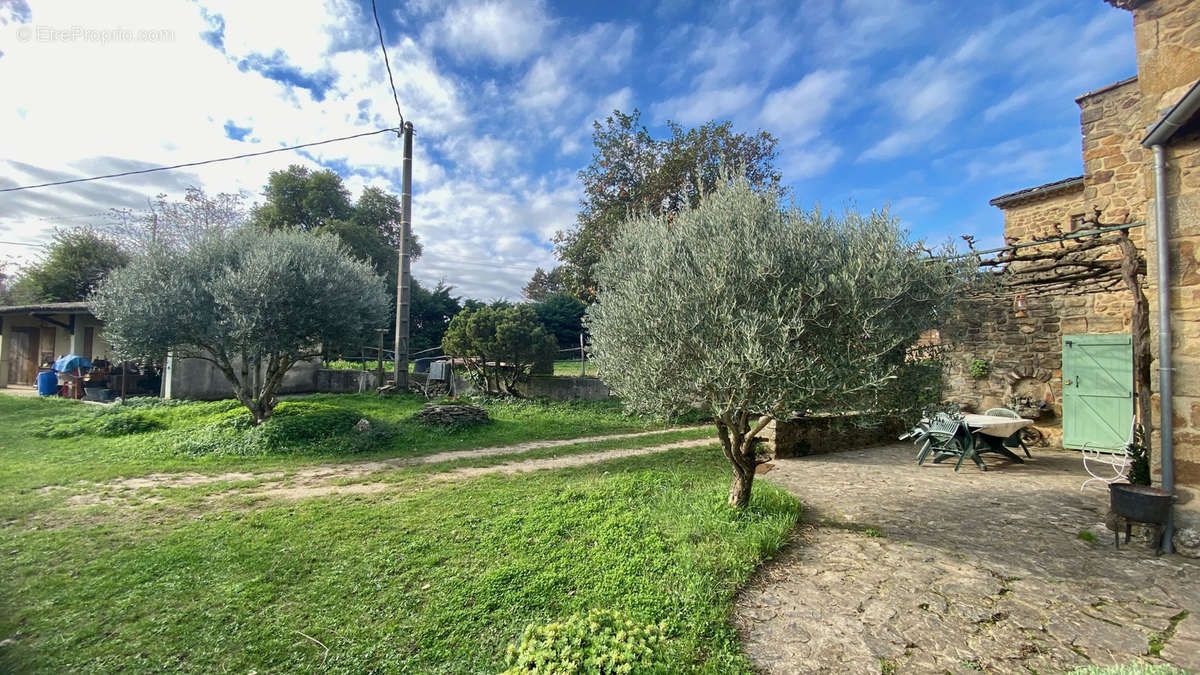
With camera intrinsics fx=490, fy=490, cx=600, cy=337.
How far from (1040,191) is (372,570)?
1295 cm

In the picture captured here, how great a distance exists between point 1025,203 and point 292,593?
13.7 meters

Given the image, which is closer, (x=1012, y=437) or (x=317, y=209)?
(x=1012, y=437)

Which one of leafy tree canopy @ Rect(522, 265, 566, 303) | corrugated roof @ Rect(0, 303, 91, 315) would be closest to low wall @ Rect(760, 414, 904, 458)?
corrugated roof @ Rect(0, 303, 91, 315)

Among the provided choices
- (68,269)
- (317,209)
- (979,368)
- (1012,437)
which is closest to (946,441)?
(1012,437)

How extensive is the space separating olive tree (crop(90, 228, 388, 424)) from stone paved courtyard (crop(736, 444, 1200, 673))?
29.1 feet

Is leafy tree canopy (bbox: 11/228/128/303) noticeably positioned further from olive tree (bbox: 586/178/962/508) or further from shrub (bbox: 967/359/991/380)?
shrub (bbox: 967/359/991/380)

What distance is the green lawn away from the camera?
2.71m

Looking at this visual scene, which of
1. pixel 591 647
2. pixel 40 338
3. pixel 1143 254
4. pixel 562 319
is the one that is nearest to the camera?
pixel 591 647

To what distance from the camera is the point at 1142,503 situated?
3801 mm

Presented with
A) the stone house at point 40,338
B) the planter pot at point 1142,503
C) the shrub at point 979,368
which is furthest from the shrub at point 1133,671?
the stone house at point 40,338

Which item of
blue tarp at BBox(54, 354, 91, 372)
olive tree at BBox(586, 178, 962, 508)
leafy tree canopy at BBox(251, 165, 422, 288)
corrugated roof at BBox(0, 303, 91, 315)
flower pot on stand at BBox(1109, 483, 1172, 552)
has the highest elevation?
leafy tree canopy at BBox(251, 165, 422, 288)

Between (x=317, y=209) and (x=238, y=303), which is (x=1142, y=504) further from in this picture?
(x=317, y=209)

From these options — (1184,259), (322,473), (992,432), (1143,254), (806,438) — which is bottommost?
(322,473)

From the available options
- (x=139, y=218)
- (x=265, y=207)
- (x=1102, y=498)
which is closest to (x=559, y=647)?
(x=1102, y=498)
